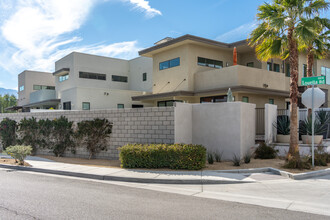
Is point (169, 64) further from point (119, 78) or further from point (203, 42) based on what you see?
point (119, 78)

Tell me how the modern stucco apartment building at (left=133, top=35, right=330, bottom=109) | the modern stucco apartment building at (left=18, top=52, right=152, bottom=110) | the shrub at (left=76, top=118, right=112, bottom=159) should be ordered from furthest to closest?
the modern stucco apartment building at (left=18, top=52, right=152, bottom=110) → the modern stucco apartment building at (left=133, top=35, right=330, bottom=109) → the shrub at (left=76, top=118, right=112, bottom=159)

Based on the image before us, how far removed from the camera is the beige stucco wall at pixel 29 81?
145 ft

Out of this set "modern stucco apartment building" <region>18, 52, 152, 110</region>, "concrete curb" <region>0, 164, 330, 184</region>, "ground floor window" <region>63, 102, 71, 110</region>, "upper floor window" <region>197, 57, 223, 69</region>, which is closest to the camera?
"concrete curb" <region>0, 164, 330, 184</region>

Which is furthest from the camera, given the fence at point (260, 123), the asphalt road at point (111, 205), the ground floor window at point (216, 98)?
the ground floor window at point (216, 98)

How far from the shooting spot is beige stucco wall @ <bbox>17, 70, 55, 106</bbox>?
145 feet

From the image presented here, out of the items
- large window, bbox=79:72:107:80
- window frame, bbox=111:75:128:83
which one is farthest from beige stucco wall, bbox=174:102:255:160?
window frame, bbox=111:75:128:83

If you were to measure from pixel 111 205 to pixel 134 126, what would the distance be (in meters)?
6.83

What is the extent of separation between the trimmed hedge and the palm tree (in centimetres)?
361

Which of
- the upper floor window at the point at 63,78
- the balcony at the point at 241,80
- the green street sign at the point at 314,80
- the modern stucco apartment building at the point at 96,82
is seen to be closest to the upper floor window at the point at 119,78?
the modern stucco apartment building at the point at 96,82

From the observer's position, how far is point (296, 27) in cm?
1141

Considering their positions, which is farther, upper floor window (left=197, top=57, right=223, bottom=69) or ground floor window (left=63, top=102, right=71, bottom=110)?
ground floor window (left=63, top=102, right=71, bottom=110)

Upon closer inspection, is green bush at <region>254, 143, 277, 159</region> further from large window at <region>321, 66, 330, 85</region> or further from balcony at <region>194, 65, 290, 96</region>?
large window at <region>321, 66, 330, 85</region>

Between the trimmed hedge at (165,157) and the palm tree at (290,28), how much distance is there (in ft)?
11.8

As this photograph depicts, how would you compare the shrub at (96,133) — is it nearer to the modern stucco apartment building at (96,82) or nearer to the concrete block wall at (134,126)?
the concrete block wall at (134,126)
